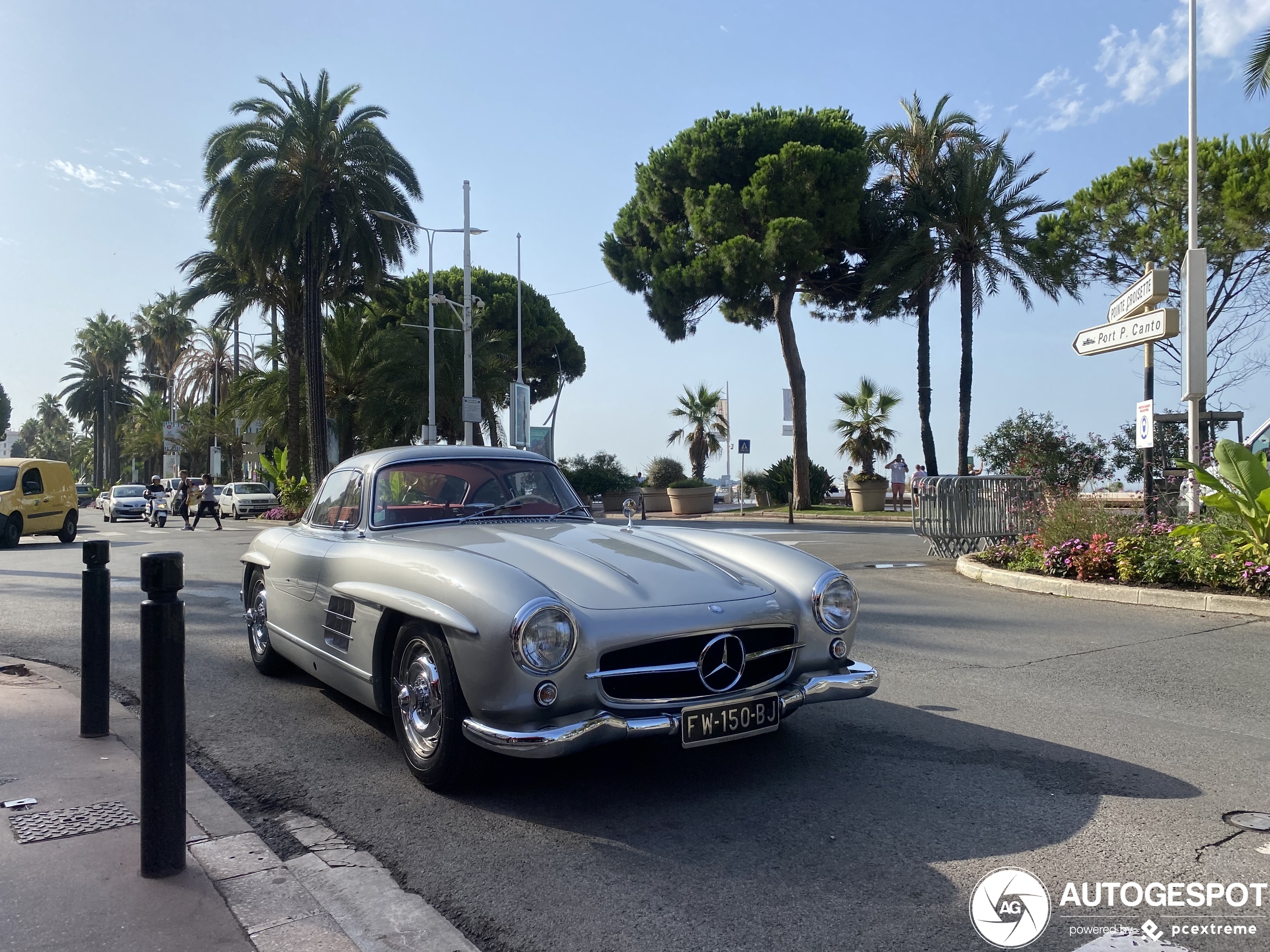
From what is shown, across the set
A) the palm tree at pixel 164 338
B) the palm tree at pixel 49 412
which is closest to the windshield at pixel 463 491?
the palm tree at pixel 164 338

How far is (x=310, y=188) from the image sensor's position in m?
26.4

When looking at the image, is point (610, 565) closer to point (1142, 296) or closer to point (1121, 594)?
point (1121, 594)

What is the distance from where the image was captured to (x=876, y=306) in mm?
30672

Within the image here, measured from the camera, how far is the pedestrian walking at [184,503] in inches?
1111

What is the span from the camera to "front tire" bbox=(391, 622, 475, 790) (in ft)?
11.7

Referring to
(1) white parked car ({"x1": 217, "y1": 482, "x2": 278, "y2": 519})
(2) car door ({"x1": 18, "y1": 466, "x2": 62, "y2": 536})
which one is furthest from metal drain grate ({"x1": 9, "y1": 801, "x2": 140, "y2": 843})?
(1) white parked car ({"x1": 217, "y1": 482, "x2": 278, "y2": 519})

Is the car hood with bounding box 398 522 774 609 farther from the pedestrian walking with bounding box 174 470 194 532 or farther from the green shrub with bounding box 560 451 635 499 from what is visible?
the green shrub with bounding box 560 451 635 499

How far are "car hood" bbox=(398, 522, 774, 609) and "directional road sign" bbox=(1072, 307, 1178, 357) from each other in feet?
29.0

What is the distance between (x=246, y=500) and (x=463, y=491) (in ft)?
113

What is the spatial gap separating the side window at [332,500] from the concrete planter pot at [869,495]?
979 inches

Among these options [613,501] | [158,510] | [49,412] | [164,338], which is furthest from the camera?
[49,412]

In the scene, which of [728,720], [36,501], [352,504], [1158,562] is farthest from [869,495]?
[728,720]

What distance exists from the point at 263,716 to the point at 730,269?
87.0ft

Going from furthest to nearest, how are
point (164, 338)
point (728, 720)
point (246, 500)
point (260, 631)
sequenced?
point (164, 338)
point (246, 500)
point (260, 631)
point (728, 720)
